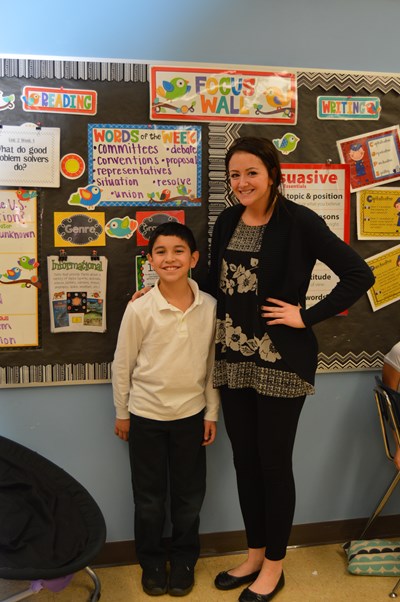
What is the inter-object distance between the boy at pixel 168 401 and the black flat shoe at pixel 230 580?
10cm

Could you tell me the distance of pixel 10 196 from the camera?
192 cm

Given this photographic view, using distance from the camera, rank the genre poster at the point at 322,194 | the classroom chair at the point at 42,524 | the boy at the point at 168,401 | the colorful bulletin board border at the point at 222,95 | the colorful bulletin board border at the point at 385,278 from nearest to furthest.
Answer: the classroom chair at the point at 42,524 < the boy at the point at 168,401 < the colorful bulletin board border at the point at 222,95 < the genre poster at the point at 322,194 < the colorful bulletin board border at the point at 385,278

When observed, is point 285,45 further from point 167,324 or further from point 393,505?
point 393,505

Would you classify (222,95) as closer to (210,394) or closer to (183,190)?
(183,190)

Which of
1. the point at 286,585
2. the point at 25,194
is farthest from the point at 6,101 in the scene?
the point at 286,585

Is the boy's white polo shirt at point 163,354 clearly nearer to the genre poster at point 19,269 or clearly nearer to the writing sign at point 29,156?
the genre poster at point 19,269

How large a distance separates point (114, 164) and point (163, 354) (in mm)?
719

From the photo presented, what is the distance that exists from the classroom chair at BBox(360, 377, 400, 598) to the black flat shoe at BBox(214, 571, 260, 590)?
51cm

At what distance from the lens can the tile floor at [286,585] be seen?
195cm

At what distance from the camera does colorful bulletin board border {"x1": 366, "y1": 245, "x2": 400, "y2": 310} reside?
219cm

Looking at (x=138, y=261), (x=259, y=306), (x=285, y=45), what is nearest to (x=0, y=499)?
(x=138, y=261)

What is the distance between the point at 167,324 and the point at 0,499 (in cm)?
81

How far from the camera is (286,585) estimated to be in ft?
6.62

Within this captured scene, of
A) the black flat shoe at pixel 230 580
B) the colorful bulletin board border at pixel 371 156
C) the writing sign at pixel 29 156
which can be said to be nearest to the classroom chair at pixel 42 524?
the black flat shoe at pixel 230 580
